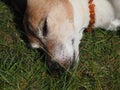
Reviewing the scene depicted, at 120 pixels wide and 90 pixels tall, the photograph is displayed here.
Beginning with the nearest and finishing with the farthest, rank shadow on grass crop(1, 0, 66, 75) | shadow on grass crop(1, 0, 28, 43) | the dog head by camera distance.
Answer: the dog head → shadow on grass crop(1, 0, 66, 75) → shadow on grass crop(1, 0, 28, 43)

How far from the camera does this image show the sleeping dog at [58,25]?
411 cm

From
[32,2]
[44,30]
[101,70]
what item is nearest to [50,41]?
[44,30]

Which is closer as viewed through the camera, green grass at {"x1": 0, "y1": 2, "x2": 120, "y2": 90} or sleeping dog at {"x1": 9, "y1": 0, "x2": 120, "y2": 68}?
sleeping dog at {"x1": 9, "y1": 0, "x2": 120, "y2": 68}

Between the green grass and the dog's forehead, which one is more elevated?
the dog's forehead

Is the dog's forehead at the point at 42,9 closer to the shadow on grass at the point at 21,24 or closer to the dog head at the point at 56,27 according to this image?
the dog head at the point at 56,27

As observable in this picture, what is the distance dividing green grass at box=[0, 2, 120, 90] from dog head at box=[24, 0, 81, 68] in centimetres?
25

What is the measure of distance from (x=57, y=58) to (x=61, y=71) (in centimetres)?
17

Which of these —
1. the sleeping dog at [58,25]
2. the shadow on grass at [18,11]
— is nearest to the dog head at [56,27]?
the sleeping dog at [58,25]

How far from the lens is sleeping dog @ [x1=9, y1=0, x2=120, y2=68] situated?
4.11 metres

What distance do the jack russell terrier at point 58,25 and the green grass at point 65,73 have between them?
259 mm

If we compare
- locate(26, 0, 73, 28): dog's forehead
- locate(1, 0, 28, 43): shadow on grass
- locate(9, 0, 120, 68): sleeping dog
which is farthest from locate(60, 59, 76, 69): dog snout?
locate(1, 0, 28, 43): shadow on grass

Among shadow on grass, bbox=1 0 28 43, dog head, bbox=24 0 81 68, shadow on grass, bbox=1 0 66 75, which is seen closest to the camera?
dog head, bbox=24 0 81 68

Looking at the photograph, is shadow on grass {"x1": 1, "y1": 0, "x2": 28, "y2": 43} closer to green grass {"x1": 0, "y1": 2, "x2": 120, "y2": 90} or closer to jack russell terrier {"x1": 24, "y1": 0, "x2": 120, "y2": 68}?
green grass {"x1": 0, "y1": 2, "x2": 120, "y2": 90}

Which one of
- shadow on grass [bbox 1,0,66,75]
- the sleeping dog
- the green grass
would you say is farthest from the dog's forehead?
the green grass
